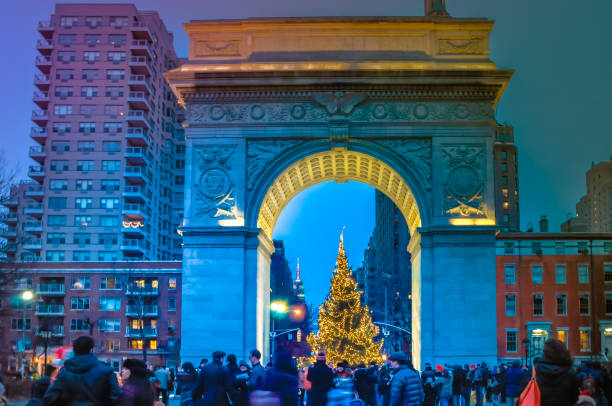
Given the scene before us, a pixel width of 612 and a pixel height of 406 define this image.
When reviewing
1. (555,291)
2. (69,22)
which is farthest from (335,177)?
(69,22)

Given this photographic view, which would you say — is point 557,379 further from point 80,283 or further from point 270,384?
point 80,283

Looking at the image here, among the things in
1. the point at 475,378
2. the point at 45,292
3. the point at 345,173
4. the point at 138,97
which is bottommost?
the point at 475,378

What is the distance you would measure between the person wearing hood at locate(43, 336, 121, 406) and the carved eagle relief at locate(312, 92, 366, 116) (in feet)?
84.2

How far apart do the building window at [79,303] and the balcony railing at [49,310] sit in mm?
944

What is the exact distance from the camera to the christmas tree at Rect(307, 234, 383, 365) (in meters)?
48.9

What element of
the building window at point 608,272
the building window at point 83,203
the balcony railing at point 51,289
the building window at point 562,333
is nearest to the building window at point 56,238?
the building window at point 83,203

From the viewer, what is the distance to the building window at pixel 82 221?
250 ft

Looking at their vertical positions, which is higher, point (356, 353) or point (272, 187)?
point (272, 187)

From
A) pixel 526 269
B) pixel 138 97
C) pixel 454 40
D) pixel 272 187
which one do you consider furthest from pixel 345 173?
pixel 138 97

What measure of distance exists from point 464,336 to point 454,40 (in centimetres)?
1342

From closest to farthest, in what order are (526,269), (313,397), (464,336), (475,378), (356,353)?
1. (313,397)
2. (475,378)
3. (464,336)
4. (356,353)
5. (526,269)

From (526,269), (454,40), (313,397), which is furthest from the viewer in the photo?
(526,269)

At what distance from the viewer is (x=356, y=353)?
4884cm

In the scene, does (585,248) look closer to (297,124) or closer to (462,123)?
(462,123)
